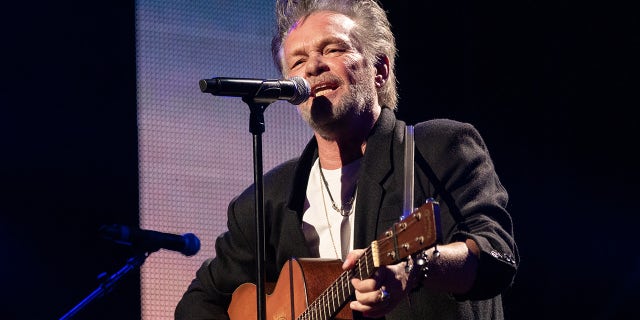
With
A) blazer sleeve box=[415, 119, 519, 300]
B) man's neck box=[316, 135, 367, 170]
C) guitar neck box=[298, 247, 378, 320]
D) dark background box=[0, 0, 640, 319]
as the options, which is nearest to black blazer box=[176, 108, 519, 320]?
blazer sleeve box=[415, 119, 519, 300]

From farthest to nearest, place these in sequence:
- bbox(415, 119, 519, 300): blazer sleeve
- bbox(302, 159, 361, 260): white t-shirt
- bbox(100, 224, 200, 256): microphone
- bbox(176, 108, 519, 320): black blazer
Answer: bbox(100, 224, 200, 256): microphone → bbox(302, 159, 361, 260): white t-shirt → bbox(176, 108, 519, 320): black blazer → bbox(415, 119, 519, 300): blazer sleeve

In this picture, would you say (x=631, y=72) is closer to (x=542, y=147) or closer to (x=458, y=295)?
(x=542, y=147)

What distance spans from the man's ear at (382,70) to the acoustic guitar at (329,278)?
1010mm

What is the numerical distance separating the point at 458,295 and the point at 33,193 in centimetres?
303

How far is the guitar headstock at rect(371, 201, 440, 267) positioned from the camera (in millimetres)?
1923

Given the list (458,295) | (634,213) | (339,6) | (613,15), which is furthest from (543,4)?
(458,295)

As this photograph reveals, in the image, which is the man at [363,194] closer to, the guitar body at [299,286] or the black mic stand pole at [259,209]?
the guitar body at [299,286]

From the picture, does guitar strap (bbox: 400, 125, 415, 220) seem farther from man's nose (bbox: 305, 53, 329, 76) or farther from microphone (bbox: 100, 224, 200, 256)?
microphone (bbox: 100, 224, 200, 256)

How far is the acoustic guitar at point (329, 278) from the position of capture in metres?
1.98

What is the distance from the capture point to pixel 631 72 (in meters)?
4.48

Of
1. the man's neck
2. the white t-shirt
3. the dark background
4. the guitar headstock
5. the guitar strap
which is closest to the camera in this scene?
the guitar headstock

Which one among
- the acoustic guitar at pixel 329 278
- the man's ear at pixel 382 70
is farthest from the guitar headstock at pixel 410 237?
the man's ear at pixel 382 70

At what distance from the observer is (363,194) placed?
297 centimetres

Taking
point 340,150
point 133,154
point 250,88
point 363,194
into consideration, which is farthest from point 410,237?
point 133,154
